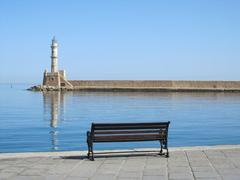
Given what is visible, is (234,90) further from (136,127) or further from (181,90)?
(136,127)

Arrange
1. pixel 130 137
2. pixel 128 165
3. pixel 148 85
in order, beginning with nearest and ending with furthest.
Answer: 1. pixel 128 165
2. pixel 130 137
3. pixel 148 85

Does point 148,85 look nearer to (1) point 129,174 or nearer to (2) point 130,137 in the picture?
(2) point 130,137

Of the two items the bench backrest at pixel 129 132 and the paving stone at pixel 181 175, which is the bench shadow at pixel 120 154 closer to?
the bench backrest at pixel 129 132

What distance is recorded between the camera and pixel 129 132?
9.23m

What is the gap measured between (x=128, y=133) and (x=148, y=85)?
80077 millimetres

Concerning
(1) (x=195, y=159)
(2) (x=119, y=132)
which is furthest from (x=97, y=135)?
(1) (x=195, y=159)

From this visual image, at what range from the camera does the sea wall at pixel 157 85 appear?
8669cm

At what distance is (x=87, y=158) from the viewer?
8.95 meters

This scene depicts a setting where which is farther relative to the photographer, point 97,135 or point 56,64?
point 56,64

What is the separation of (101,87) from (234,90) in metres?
25.0

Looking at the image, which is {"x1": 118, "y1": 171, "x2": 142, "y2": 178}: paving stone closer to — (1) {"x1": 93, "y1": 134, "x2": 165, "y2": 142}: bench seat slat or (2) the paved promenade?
(2) the paved promenade

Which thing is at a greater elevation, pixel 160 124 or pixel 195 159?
pixel 160 124

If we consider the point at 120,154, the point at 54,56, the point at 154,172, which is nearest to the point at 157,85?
the point at 54,56

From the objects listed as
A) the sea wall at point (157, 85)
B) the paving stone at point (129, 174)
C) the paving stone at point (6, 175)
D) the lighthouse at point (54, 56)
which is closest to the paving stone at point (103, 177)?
the paving stone at point (129, 174)
